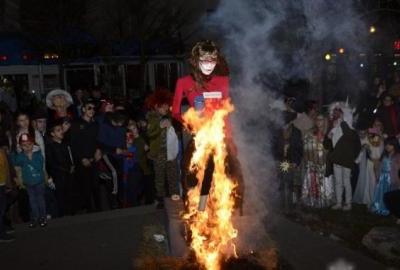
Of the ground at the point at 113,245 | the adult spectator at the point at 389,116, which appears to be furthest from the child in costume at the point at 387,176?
the ground at the point at 113,245

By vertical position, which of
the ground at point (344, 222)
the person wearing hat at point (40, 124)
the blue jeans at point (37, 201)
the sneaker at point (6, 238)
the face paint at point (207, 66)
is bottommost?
the ground at point (344, 222)

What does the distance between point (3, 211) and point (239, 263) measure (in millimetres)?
3472

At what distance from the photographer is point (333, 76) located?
1530 centimetres

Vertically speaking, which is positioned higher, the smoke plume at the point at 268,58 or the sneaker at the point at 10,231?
the smoke plume at the point at 268,58

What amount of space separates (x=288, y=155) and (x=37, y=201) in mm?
3971

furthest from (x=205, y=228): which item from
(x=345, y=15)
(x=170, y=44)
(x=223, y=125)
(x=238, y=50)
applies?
(x=170, y=44)

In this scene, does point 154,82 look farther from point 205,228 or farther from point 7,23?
point 205,228

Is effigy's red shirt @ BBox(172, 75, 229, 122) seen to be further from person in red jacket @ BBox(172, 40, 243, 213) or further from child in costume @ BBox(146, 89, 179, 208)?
child in costume @ BBox(146, 89, 179, 208)

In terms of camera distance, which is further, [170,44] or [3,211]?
[170,44]

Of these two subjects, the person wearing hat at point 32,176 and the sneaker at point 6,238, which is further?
the person wearing hat at point 32,176

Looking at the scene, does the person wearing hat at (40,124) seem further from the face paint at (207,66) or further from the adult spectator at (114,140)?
the face paint at (207,66)

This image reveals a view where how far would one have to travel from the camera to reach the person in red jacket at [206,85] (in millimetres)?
5133

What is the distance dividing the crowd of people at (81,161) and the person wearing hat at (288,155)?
5.86ft

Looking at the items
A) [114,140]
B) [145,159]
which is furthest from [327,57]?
[114,140]
